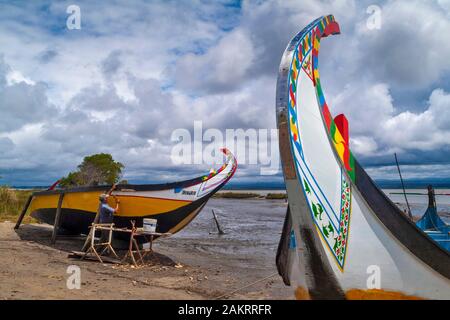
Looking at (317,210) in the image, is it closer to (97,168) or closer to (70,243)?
(70,243)

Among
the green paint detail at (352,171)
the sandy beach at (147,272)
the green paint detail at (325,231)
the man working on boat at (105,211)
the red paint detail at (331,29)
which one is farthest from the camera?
the man working on boat at (105,211)

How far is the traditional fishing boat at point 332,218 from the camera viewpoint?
3521 millimetres

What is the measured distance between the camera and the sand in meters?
6.08

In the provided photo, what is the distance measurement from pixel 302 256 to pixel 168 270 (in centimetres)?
553

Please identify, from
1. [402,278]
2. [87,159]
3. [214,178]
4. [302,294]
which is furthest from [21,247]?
[87,159]

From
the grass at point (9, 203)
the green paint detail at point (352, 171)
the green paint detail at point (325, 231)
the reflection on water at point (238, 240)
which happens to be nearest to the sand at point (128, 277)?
the reflection on water at point (238, 240)

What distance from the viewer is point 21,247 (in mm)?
10289

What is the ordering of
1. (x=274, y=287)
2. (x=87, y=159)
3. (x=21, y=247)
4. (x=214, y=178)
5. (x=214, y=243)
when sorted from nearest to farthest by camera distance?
1. (x=274, y=287)
2. (x=21, y=247)
3. (x=214, y=178)
4. (x=214, y=243)
5. (x=87, y=159)

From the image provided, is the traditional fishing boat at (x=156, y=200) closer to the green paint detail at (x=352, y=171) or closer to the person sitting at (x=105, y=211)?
the person sitting at (x=105, y=211)

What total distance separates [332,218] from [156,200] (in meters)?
7.05

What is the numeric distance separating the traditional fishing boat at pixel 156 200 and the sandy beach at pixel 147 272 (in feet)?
3.43

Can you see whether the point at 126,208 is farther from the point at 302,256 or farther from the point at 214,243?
the point at 302,256

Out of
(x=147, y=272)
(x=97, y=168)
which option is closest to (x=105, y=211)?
(x=147, y=272)

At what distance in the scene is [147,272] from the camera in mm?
8188
